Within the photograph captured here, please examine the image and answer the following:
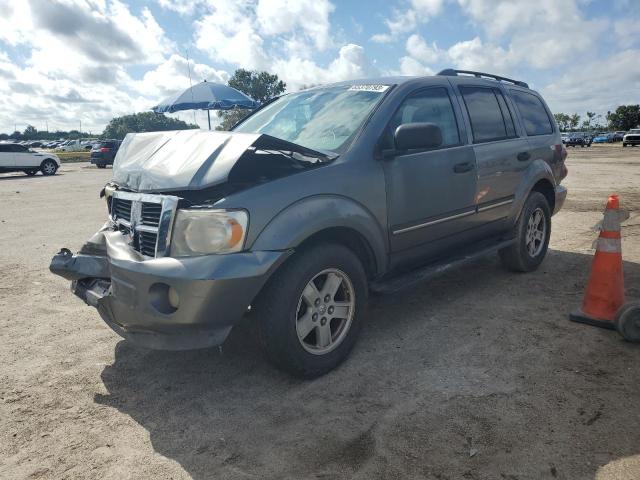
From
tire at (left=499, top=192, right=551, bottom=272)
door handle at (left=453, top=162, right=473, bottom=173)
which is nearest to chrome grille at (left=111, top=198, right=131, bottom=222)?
door handle at (left=453, top=162, right=473, bottom=173)

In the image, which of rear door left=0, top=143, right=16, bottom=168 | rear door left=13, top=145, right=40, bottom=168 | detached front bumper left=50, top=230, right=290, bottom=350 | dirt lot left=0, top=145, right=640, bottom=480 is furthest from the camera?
rear door left=13, top=145, right=40, bottom=168

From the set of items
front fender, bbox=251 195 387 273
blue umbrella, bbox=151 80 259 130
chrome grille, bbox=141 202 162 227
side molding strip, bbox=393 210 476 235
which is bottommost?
side molding strip, bbox=393 210 476 235

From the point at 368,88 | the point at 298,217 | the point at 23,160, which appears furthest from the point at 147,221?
the point at 23,160

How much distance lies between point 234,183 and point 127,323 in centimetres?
97

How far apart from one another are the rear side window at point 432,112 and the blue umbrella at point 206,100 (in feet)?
44.5

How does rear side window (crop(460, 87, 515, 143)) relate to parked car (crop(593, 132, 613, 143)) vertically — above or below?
below

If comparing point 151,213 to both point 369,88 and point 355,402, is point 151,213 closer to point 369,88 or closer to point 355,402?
point 355,402

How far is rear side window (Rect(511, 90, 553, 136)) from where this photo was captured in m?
4.96

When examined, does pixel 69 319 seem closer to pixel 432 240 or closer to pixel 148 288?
pixel 148 288

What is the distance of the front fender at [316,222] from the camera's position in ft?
8.59

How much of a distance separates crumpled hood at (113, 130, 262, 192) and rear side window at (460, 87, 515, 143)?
2250 millimetres

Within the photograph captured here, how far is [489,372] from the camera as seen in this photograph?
2.96 metres

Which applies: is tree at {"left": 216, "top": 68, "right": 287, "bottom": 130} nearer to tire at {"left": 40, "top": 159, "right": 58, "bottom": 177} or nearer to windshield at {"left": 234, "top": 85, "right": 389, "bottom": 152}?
tire at {"left": 40, "top": 159, "right": 58, "bottom": 177}

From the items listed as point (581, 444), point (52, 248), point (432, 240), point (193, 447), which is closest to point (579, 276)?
point (432, 240)
